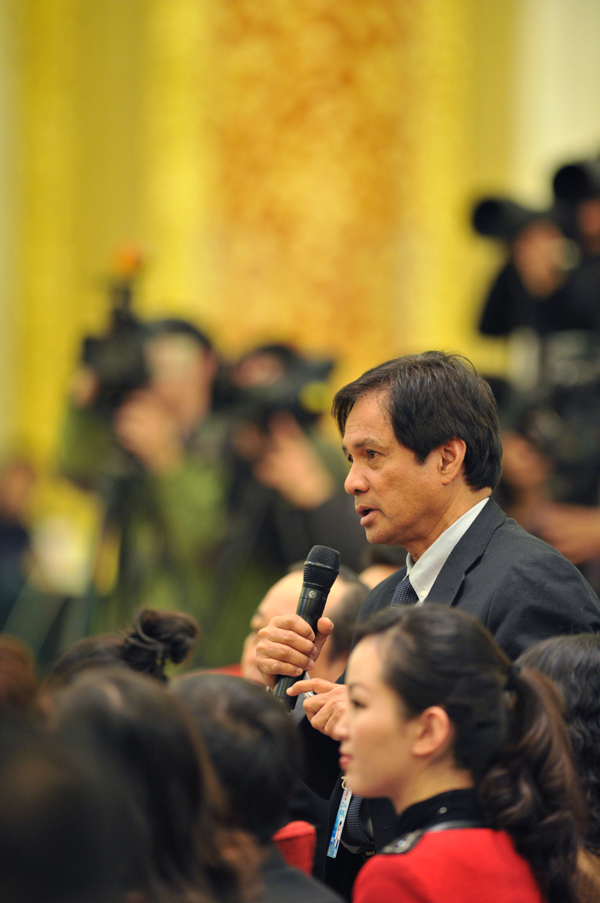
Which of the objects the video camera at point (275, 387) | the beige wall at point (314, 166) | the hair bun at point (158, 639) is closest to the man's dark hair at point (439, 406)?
the hair bun at point (158, 639)

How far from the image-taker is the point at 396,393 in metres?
1.82

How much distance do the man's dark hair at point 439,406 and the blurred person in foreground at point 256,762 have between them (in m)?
0.56

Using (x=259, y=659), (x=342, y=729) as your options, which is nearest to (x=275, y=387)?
(x=259, y=659)

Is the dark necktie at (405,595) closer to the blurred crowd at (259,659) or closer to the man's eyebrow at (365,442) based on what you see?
the blurred crowd at (259,659)

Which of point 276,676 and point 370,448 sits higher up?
point 370,448

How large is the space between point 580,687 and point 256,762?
545 mm

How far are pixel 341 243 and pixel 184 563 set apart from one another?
3667 mm

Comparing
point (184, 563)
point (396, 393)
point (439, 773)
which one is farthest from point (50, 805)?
point (184, 563)

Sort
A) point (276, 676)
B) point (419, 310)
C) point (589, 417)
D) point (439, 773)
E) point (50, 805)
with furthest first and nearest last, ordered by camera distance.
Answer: point (419, 310)
point (589, 417)
point (276, 676)
point (439, 773)
point (50, 805)

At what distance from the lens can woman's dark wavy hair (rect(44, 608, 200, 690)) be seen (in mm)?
1985

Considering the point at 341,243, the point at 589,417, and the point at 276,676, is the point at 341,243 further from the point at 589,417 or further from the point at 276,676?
the point at 276,676

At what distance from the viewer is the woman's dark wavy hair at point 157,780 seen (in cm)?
113

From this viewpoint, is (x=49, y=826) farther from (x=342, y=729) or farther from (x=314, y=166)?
(x=314, y=166)

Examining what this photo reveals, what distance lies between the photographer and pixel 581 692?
166 cm
